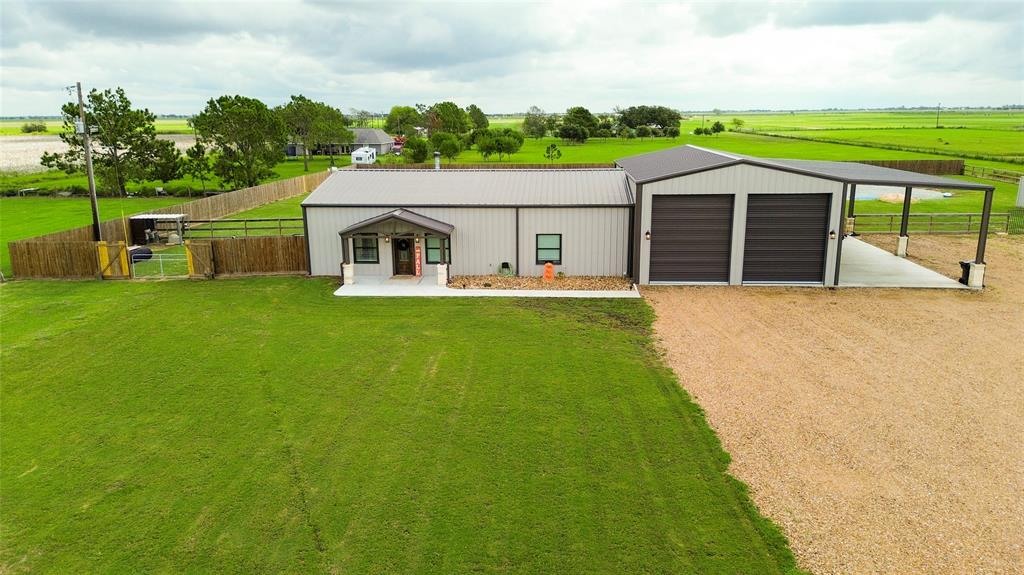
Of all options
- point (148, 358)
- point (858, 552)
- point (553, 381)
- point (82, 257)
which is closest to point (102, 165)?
point (82, 257)

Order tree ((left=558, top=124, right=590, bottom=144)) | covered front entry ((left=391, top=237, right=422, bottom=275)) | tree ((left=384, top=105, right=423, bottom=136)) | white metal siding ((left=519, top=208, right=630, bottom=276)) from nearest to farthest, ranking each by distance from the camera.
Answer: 1. white metal siding ((left=519, top=208, right=630, bottom=276))
2. covered front entry ((left=391, top=237, right=422, bottom=275))
3. tree ((left=558, top=124, right=590, bottom=144))
4. tree ((left=384, top=105, right=423, bottom=136))

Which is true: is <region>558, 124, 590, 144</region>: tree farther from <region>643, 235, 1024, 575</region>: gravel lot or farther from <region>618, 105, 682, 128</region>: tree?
<region>643, 235, 1024, 575</region>: gravel lot

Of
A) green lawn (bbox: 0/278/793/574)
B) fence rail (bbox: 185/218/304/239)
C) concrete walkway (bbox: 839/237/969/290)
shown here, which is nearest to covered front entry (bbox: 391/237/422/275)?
green lawn (bbox: 0/278/793/574)

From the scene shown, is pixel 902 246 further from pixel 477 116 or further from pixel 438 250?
pixel 477 116

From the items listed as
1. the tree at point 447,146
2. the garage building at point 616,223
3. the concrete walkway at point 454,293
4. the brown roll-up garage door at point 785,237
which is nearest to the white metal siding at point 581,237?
the garage building at point 616,223

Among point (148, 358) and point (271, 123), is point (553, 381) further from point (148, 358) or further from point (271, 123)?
point (271, 123)

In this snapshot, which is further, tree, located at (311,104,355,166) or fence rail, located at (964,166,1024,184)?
tree, located at (311,104,355,166)
